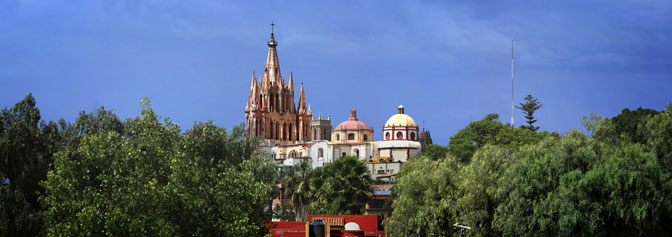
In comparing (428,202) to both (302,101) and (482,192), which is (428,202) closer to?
(482,192)

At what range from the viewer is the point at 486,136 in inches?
4365

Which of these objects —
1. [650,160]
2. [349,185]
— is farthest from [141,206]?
[349,185]

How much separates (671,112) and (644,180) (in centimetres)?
666

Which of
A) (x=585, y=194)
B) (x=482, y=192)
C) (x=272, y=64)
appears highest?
(x=272, y=64)

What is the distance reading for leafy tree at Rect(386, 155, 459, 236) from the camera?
50250 mm

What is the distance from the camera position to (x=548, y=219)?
43531mm

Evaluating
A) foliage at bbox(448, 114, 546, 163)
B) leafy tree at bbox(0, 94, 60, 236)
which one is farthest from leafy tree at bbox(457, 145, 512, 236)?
foliage at bbox(448, 114, 546, 163)

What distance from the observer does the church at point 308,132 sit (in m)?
126

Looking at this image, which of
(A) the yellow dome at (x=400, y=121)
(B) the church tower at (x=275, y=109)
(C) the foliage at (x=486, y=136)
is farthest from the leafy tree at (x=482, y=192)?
(B) the church tower at (x=275, y=109)

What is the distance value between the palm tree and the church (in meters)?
25.8

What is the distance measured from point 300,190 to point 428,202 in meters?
27.5

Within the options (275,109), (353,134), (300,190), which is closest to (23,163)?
(300,190)

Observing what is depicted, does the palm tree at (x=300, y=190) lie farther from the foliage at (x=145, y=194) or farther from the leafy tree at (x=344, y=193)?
the foliage at (x=145, y=194)

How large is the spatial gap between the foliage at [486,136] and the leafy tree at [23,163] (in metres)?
56.3
